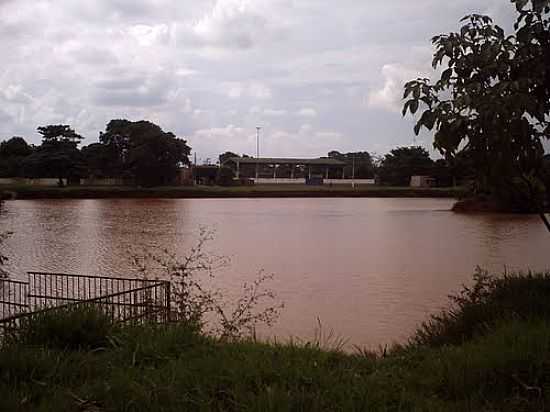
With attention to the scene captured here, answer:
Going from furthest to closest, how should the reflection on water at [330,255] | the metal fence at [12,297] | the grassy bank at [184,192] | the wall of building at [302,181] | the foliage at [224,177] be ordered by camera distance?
the wall of building at [302,181] < the foliage at [224,177] < the grassy bank at [184,192] < the reflection on water at [330,255] < the metal fence at [12,297]

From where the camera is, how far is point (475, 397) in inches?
138

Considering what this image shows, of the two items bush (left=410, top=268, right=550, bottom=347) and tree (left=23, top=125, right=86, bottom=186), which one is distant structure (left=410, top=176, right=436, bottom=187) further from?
bush (left=410, top=268, right=550, bottom=347)

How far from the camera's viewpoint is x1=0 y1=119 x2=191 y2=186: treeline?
65.6 m

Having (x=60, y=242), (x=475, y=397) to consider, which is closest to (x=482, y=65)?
(x=475, y=397)

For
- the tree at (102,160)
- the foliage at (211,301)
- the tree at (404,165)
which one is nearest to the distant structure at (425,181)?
the tree at (404,165)

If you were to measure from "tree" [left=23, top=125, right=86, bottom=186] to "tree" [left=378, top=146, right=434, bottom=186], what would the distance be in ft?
133

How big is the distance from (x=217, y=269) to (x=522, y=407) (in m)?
12.3

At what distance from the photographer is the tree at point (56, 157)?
65.3 metres

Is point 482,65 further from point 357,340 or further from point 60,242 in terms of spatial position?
point 60,242

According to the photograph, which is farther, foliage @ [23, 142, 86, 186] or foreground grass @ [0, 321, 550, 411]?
foliage @ [23, 142, 86, 186]

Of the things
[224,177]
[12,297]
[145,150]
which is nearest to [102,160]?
[145,150]

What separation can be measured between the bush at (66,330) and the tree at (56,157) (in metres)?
63.8

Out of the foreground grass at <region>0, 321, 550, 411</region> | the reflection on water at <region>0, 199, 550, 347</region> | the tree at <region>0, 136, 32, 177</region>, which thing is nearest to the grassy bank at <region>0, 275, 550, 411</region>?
the foreground grass at <region>0, 321, 550, 411</region>

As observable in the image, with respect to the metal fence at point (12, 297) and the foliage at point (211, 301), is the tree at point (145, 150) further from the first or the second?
the metal fence at point (12, 297)
